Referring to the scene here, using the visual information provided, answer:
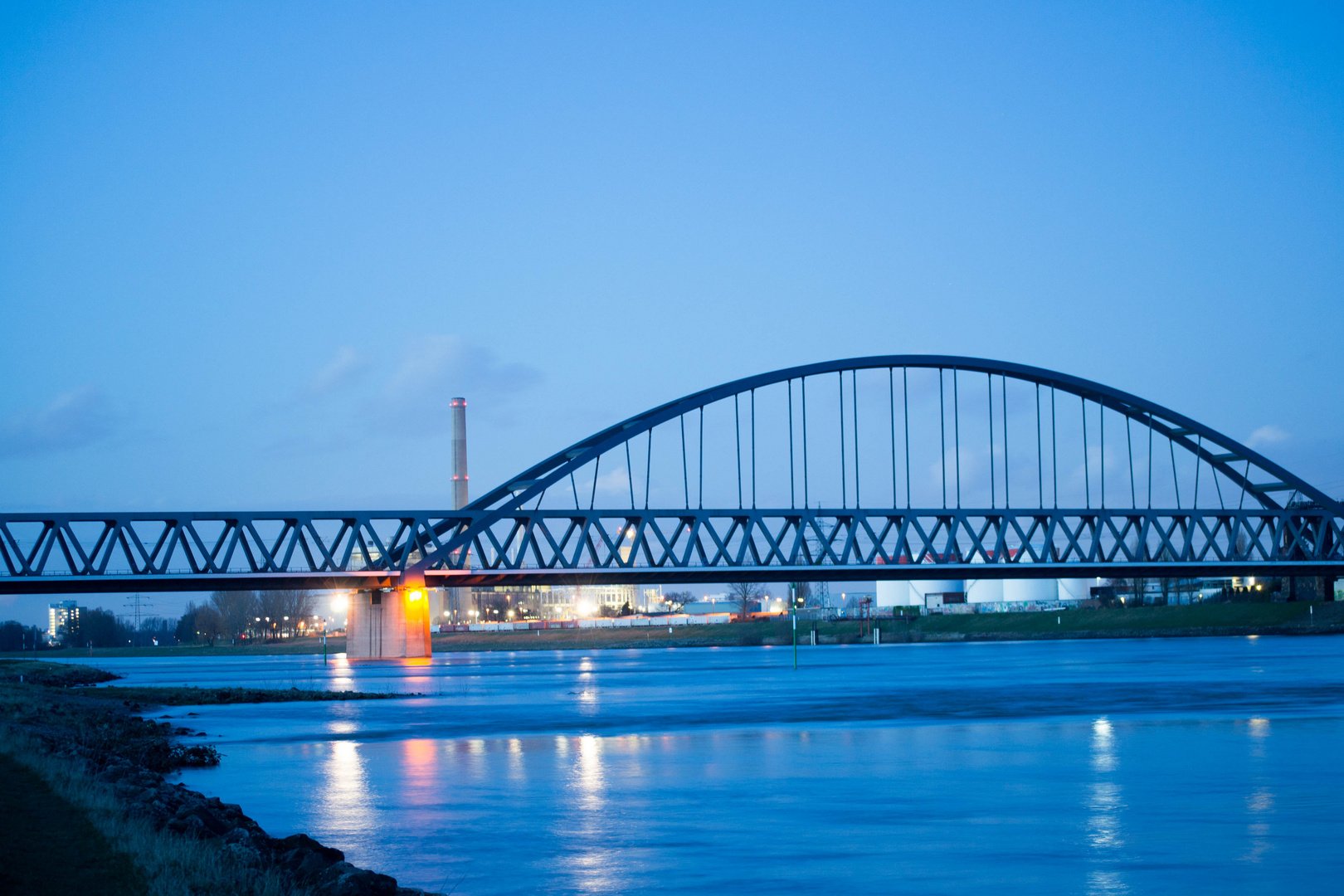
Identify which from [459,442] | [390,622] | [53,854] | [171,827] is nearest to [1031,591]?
[459,442]

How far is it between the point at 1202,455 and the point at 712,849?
96109 millimetres

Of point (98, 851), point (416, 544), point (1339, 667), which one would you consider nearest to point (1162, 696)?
point (1339, 667)

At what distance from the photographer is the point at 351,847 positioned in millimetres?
15289

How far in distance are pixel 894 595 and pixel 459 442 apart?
57793mm

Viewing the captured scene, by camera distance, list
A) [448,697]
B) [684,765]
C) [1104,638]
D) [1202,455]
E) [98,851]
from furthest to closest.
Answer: [1104,638], [1202,455], [448,697], [684,765], [98,851]

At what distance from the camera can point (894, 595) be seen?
578 ft

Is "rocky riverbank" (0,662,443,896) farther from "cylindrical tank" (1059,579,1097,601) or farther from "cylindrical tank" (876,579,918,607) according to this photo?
"cylindrical tank" (876,579,918,607)

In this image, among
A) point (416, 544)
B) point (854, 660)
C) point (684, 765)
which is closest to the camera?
point (684, 765)

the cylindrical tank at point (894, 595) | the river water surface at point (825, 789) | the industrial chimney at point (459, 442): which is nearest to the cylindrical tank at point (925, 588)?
the cylindrical tank at point (894, 595)

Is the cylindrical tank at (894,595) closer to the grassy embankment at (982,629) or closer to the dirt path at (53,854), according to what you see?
the grassy embankment at (982,629)

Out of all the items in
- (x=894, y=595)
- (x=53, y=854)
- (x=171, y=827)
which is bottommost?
(x=894, y=595)

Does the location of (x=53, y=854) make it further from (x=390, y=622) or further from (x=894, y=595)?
(x=894, y=595)

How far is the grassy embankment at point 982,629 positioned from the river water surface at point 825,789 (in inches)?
2925

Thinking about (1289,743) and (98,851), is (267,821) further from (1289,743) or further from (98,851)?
(1289,743)
